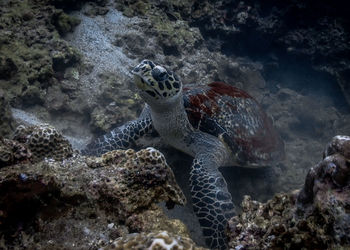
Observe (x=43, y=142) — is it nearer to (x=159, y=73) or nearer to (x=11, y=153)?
(x=11, y=153)

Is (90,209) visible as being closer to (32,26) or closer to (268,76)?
(32,26)

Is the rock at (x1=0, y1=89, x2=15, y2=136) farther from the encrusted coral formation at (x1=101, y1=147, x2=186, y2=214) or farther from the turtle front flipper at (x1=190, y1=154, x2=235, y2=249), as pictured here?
the turtle front flipper at (x1=190, y1=154, x2=235, y2=249)

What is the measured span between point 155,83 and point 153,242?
228 centimetres

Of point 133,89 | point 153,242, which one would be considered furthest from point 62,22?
point 153,242

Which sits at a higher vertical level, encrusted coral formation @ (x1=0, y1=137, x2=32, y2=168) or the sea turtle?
encrusted coral formation @ (x1=0, y1=137, x2=32, y2=168)

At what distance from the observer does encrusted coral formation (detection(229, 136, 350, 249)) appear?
1267mm

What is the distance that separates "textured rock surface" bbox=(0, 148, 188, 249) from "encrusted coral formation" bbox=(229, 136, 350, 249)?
22.9 inches

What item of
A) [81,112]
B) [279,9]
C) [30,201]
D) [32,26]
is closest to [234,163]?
[81,112]

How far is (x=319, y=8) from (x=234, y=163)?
5910 millimetres

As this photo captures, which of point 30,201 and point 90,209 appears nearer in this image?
point 30,201

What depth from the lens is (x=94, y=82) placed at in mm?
4707

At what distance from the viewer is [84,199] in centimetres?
186

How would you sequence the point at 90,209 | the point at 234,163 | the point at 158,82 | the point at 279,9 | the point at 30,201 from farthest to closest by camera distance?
1. the point at 279,9
2. the point at 234,163
3. the point at 158,82
4. the point at 90,209
5. the point at 30,201

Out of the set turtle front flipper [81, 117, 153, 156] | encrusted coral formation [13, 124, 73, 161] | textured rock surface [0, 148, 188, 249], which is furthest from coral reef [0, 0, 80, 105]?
textured rock surface [0, 148, 188, 249]
